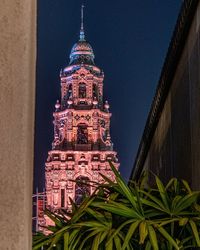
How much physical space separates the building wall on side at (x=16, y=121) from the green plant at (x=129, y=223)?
4.54 ft

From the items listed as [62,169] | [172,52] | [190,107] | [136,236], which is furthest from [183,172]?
[62,169]

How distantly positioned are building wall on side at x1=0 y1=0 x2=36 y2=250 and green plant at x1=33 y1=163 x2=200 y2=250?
1.39m

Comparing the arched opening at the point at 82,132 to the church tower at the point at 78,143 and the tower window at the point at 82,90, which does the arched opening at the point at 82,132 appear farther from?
the tower window at the point at 82,90

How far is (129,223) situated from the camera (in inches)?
154

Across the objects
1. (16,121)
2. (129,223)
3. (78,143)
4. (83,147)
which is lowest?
(129,223)

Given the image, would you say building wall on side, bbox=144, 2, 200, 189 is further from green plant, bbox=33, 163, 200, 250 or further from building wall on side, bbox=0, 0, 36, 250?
building wall on side, bbox=0, 0, 36, 250

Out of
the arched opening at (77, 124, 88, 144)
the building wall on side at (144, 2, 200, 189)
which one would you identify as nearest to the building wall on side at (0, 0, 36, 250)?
the building wall on side at (144, 2, 200, 189)

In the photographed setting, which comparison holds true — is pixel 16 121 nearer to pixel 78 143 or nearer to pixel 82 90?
pixel 78 143

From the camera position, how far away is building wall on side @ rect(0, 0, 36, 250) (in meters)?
2.27

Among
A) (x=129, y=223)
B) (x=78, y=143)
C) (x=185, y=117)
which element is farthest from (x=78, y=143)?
(x=129, y=223)

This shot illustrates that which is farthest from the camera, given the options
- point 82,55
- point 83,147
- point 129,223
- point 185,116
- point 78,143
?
point 82,55

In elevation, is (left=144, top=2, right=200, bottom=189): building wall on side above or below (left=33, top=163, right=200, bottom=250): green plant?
above

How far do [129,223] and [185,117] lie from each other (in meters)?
2.83

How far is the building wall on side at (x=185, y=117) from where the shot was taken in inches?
221
